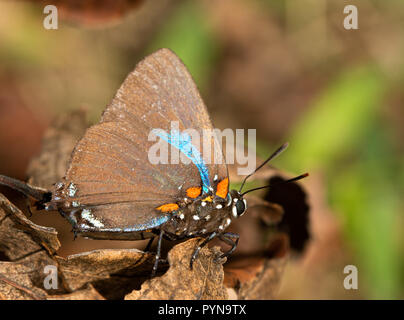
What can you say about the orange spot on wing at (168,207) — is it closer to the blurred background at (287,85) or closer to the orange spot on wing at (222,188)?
the orange spot on wing at (222,188)

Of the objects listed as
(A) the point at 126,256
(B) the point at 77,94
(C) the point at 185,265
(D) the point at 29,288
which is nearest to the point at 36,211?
(D) the point at 29,288

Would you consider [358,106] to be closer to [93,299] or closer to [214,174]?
[214,174]

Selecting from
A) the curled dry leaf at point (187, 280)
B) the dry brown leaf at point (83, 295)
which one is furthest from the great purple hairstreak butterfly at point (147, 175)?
the dry brown leaf at point (83, 295)

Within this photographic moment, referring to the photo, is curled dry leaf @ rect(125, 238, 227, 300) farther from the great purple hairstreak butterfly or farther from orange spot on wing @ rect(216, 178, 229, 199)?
orange spot on wing @ rect(216, 178, 229, 199)

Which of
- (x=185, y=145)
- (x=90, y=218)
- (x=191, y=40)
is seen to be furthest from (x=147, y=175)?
(x=191, y=40)

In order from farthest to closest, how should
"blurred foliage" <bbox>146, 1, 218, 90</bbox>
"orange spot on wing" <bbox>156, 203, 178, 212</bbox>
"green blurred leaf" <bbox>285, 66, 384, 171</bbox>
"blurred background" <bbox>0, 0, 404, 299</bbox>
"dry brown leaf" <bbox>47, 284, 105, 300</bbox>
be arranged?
"blurred foliage" <bbox>146, 1, 218, 90</bbox>
"green blurred leaf" <bbox>285, 66, 384, 171</bbox>
"blurred background" <bbox>0, 0, 404, 299</bbox>
"orange spot on wing" <bbox>156, 203, 178, 212</bbox>
"dry brown leaf" <bbox>47, 284, 105, 300</bbox>

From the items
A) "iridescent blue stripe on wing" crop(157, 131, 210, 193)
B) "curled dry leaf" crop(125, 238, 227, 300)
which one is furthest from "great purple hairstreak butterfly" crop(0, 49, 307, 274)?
"curled dry leaf" crop(125, 238, 227, 300)

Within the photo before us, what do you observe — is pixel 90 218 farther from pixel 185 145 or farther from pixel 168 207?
pixel 185 145

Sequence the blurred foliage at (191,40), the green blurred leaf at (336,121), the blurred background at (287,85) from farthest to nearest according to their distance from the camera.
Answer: the blurred foliage at (191,40), the green blurred leaf at (336,121), the blurred background at (287,85)
